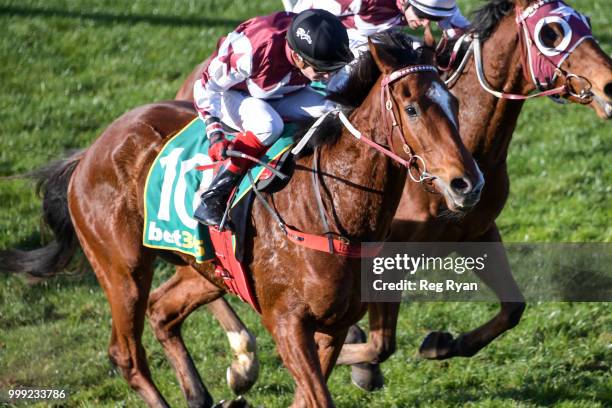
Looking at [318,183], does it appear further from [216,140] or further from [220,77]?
[220,77]

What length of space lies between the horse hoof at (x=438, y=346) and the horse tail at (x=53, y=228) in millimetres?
2255

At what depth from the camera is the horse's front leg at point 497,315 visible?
229 inches

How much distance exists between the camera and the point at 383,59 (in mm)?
4578

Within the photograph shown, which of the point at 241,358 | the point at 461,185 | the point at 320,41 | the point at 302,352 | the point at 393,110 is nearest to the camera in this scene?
the point at 461,185

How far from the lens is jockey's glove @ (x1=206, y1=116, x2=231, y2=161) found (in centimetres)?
508

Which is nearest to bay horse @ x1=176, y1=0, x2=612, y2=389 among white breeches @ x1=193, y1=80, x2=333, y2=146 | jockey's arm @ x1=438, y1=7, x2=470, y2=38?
jockey's arm @ x1=438, y1=7, x2=470, y2=38

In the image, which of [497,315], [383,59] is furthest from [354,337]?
[383,59]

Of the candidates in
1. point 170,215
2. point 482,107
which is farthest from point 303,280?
point 482,107

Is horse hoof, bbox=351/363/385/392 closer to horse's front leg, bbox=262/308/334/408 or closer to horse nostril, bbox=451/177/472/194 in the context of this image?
horse's front leg, bbox=262/308/334/408

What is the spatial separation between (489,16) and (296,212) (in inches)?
63.3

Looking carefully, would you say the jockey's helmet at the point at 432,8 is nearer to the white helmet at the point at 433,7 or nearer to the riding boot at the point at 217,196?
the white helmet at the point at 433,7

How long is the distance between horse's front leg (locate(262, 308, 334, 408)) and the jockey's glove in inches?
31.5

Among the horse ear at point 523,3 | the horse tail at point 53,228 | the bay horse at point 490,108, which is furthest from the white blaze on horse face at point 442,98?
the horse tail at point 53,228

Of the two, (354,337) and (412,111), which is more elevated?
(412,111)
